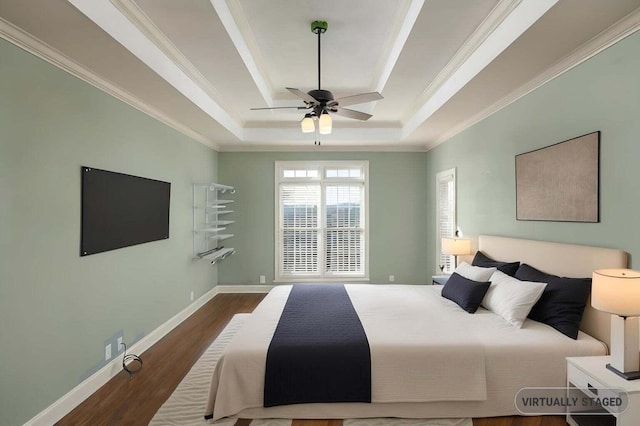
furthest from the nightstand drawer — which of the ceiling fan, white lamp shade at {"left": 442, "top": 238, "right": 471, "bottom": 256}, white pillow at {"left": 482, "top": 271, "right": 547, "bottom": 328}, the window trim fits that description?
the window trim

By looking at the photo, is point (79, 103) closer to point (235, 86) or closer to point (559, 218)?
point (235, 86)

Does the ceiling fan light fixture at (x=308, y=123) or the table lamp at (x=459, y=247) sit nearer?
the ceiling fan light fixture at (x=308, y=123)

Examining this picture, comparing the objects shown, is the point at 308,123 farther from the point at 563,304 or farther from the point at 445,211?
the point at 445,211

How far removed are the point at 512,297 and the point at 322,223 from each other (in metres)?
3.81

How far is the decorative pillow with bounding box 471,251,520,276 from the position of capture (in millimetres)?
3115

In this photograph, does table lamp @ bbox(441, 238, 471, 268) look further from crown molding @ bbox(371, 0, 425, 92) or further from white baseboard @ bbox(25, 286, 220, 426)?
white baseboard @ bbox(25, 286, 220, 426)

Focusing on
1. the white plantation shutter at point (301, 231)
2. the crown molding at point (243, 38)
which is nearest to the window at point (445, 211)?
the white plantation shutter at point (301, 231)

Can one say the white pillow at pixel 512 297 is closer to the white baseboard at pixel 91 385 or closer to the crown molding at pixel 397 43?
the crown molding at pixel 397 43

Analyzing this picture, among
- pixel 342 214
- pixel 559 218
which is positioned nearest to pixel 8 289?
pixel 559 218

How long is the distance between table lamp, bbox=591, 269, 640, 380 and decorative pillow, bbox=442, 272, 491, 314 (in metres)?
1.06

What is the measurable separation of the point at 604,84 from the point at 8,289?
4.05 m

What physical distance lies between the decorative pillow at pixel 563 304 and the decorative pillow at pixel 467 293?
16.3 inches

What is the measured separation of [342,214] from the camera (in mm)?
6164

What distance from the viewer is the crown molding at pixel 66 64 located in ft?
6.72
